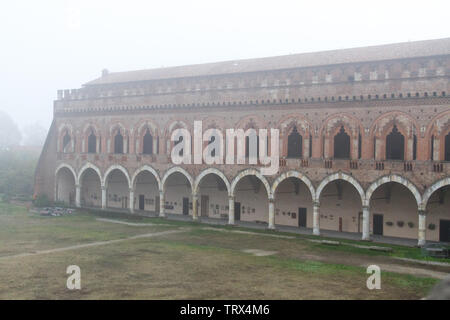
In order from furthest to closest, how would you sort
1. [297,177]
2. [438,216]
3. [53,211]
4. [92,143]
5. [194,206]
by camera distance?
[92,143], [53,211], [194,206], [297,177], [438,216]

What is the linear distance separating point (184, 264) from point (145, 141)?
64.2 feet

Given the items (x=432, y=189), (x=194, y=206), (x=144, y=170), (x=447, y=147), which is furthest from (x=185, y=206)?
(x=447, y=147)

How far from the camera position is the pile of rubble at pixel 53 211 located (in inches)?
1581

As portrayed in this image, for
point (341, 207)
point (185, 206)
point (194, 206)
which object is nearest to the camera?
point (341, 207)

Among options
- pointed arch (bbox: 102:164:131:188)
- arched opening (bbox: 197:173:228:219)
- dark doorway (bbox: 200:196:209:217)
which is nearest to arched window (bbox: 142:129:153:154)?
pointed arch (bbox: 102:164:131:188)

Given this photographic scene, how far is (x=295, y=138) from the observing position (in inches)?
1308

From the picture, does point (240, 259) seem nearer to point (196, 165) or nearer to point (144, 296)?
point (144, 296)

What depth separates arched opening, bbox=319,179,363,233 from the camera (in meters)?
33.4

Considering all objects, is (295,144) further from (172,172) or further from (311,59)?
(172,172)

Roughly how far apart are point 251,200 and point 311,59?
1167 centimetres

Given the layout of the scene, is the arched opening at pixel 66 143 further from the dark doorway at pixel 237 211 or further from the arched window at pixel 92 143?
the dark doorway at pixel 237 211

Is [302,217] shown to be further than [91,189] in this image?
No

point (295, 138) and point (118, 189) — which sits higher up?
point (295, 138)
